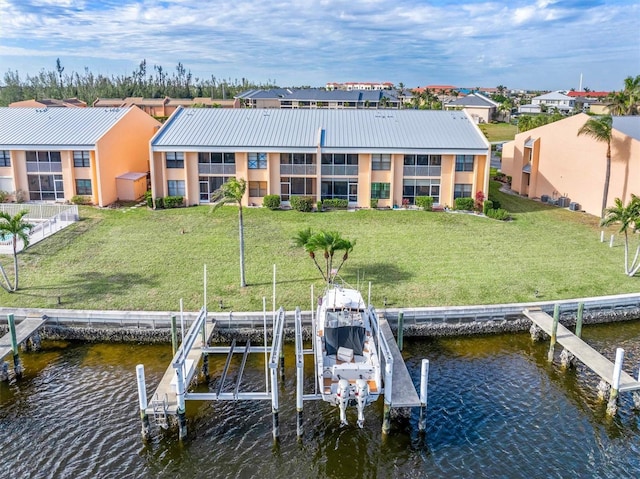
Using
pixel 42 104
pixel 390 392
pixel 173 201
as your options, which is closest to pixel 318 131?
pixel 173 201

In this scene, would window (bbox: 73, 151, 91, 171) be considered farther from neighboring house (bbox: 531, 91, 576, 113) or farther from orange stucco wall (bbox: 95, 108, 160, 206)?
neighboring house (bbox: 531, 91, 576, 113)

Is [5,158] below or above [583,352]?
above

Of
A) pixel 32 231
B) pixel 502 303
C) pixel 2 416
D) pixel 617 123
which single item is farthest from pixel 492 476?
pixel 617 123

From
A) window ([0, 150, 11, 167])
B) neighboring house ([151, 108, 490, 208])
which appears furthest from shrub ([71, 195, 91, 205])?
window ([0, 150, 11, 167])

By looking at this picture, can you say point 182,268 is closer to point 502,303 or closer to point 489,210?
point 502,303

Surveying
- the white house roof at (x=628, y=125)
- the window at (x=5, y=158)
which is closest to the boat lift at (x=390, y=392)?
the white house roof at (x=628, y=125)

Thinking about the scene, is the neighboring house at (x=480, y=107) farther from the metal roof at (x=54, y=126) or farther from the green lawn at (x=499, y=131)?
the metal roof at (x=54, y=126)

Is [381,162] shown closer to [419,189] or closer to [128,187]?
[419,189]

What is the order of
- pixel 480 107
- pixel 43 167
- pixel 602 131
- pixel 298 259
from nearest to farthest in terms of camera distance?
pixel 298 259, pixel 602 131, pixel 43 167, pixel 480 107
